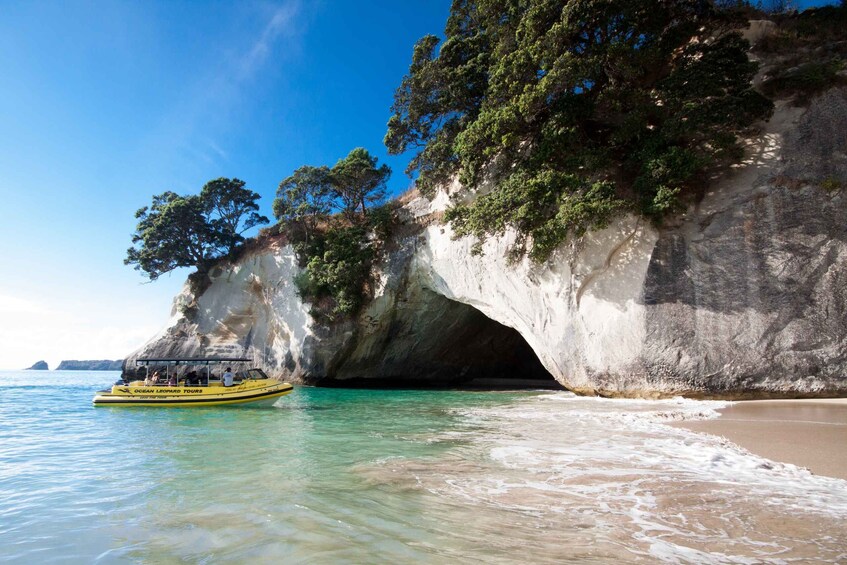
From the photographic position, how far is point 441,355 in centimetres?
2734

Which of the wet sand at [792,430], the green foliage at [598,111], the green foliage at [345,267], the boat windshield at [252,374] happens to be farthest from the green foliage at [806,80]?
the boat windshield at [252,374]

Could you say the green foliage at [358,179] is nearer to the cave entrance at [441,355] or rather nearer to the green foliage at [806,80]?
the cave entrance at [441,355]

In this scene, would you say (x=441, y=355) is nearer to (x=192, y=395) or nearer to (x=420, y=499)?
(x=192, y=395)

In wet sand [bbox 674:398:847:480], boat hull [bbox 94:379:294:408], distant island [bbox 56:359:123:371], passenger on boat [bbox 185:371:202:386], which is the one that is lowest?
distant island [bbox 56:359:123:371]

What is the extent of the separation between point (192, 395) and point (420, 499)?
1298 cm

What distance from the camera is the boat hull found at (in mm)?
14812

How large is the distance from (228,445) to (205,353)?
26118mm

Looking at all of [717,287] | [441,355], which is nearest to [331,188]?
[441,355]

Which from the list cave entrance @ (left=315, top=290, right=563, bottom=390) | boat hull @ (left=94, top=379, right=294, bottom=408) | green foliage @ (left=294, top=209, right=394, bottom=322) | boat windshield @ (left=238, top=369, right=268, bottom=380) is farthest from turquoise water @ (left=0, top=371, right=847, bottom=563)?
cave entrance @ (left=315, top=290, right=563, bottom=390)

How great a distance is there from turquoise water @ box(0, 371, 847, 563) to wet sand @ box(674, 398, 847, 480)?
436 mm

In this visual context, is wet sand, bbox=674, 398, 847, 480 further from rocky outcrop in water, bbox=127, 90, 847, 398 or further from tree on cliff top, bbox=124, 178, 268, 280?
tree on cliff top, bbox=124, 178, 268, 280

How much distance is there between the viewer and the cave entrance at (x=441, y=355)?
24.5 meters

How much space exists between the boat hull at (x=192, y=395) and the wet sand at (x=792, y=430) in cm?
1240

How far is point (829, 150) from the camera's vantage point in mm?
12336
